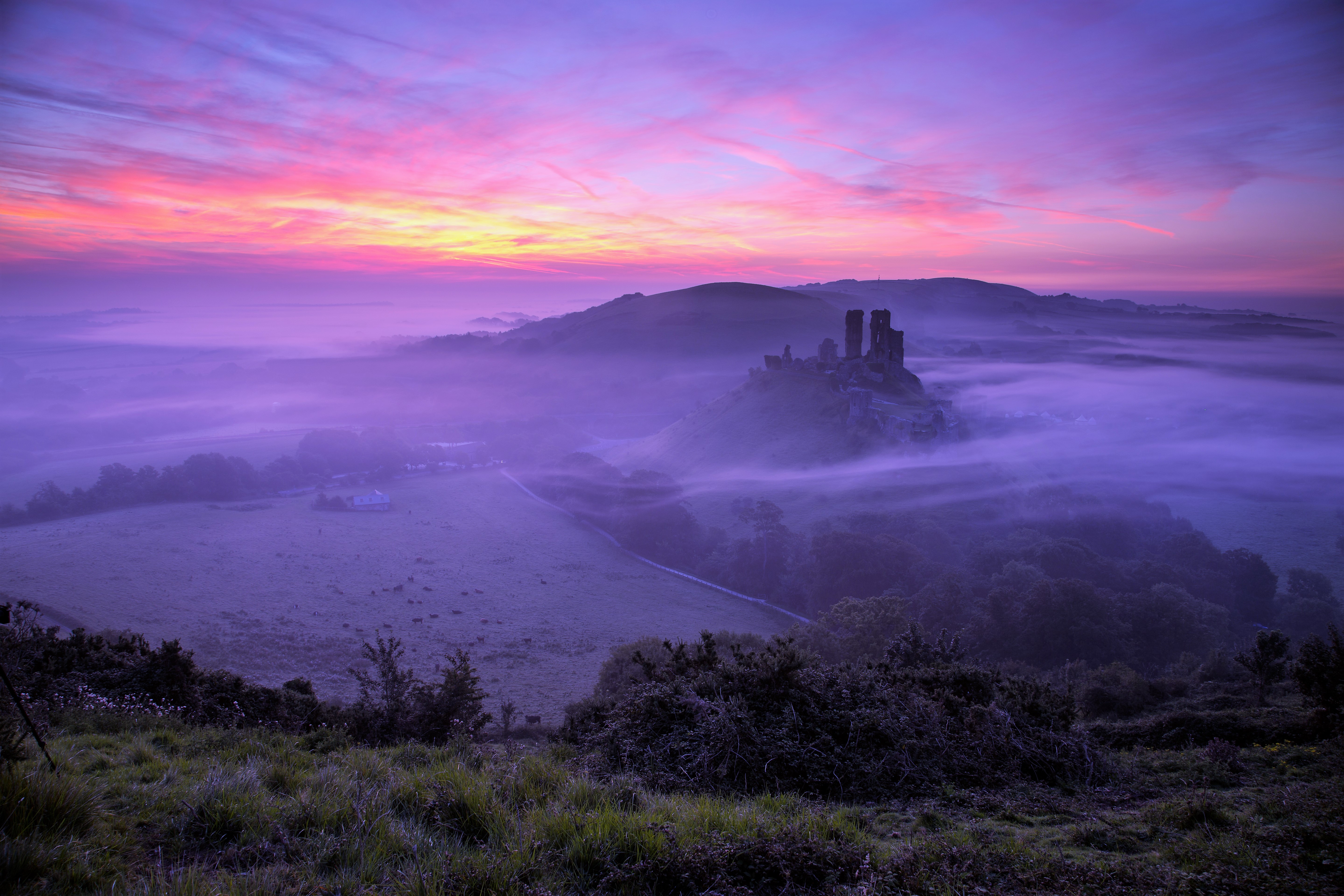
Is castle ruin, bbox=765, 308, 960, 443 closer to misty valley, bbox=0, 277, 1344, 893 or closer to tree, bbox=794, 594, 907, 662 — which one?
misty valley, bbox=0, 277, 1344, 893

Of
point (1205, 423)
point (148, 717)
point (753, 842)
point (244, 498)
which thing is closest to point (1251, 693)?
point (753, 842)

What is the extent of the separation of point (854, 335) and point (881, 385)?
593 centimetres

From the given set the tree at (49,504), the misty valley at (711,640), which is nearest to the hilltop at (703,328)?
the misty valley at (711,640)

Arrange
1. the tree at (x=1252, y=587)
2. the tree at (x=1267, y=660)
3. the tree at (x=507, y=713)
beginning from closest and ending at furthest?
the tree at (x=1267, y=660) → the tree at (x=507, y=713) → the tree at (x=1252, y=587)

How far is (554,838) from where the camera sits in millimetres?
3199

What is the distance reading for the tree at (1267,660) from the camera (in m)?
11.8

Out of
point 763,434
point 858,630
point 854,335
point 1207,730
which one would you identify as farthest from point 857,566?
point 854,335

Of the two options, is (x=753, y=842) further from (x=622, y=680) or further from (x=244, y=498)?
(x=244, y=498)

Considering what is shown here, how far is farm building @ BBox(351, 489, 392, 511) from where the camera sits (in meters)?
49.8

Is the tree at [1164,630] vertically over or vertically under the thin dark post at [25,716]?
under

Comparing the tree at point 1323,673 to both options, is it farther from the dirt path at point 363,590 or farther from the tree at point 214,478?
the tree at point 214,478

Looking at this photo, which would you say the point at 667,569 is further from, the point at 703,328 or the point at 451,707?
the point at 703,328

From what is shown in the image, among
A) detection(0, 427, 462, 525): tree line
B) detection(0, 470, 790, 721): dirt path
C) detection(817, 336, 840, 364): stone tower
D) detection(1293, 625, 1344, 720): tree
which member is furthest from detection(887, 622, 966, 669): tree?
detection(0, 427, 462, 525): tree line

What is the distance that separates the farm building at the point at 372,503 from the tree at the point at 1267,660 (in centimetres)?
5064
